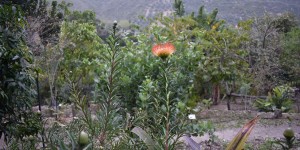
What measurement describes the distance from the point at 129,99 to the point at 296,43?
882 cm

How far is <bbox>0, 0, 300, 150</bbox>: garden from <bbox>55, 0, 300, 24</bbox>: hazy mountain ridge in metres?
4.04

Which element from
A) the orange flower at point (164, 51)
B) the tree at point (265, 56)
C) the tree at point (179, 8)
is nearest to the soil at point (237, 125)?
the tree at point (265, 56)

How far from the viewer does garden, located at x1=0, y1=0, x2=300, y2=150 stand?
1.12m

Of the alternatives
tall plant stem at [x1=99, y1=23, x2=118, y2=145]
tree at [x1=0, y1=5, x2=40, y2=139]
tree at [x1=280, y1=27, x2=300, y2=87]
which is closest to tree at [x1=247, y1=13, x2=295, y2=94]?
tree at [x1=280, y1=27, x2=300, y2=87]

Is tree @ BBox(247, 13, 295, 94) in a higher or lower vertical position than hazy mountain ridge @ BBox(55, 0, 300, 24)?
lower

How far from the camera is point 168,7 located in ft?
69.1

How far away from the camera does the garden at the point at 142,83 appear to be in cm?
112

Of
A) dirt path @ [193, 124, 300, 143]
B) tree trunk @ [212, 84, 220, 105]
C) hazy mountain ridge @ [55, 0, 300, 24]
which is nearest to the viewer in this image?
dirt path @ [193, 124, 300, 143]

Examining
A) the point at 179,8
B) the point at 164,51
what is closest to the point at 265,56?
the point at 179,8

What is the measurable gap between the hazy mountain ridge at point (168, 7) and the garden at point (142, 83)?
4.04 metres

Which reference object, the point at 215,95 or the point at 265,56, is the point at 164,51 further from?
the point at 215,95

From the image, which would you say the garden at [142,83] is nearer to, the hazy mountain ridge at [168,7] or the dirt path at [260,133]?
the dirt path at [260,133]

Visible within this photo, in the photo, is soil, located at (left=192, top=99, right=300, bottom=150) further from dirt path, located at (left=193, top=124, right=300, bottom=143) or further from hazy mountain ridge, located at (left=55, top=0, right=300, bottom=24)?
hazy mountain ridge, located at (left=55, top=0, right=300, bottom=24)

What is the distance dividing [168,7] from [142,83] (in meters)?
18.1
